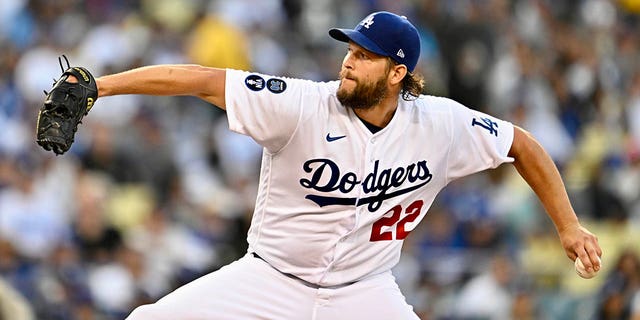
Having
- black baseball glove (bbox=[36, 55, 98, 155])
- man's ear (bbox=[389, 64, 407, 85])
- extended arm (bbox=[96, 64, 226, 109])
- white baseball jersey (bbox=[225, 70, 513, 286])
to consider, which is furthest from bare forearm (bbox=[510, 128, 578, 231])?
black baseball glove (bbox=[36, 55, 98, 155])

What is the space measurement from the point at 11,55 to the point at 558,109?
6.11 metres

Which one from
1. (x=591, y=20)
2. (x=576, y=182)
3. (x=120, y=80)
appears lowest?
(x=576, y=182)

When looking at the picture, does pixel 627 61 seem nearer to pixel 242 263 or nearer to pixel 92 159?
pixel 92 159

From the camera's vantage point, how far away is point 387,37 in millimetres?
6062

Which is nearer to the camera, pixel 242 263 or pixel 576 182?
pixel 242 263

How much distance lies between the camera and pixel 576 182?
44.0 ft

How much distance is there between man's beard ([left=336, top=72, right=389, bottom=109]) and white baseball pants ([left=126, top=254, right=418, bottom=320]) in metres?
0.85

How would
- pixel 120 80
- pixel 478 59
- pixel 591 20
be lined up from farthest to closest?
1. pixel 591 20
2. pixel 478 59
3. pixel 120 80

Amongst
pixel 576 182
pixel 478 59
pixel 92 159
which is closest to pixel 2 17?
pixel 92 159

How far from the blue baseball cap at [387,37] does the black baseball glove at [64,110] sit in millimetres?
1274

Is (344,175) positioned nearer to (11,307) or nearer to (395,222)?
(395,222)

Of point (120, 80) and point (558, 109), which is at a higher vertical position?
point (120, 80)

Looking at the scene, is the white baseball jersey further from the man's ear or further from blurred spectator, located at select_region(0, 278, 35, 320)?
blurred spectator, located at select_region(0, 278, 35, 320)

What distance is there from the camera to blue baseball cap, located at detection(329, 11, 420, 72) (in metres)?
6.02
